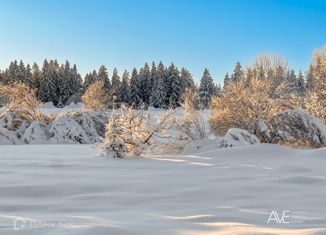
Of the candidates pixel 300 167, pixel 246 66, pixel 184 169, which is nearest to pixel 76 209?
pixel 184 169

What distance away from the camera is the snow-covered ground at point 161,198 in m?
2.56

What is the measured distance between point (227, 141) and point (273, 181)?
4654 mm

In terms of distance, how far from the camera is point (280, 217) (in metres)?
2.85

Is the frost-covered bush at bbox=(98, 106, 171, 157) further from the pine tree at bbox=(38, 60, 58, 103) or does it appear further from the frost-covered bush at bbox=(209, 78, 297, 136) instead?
the pine tree at bbox=(38, 60, 58, 103)

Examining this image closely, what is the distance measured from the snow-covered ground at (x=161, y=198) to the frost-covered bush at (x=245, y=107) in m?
5.78

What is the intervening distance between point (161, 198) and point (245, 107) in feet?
30.0

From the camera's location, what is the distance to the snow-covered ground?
2.56 meters

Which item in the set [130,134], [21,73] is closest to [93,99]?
[130,134]

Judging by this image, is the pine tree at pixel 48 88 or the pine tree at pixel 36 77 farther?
the pine tree at pixel 36 77

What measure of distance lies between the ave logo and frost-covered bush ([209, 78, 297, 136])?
8680mm

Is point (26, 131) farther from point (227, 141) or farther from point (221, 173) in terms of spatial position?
point (221, 173)

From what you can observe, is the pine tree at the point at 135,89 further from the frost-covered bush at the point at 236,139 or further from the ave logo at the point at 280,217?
the ave logo at the point at 280,217

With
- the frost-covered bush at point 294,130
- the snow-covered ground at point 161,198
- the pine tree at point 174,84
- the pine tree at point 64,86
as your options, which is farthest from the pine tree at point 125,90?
the snow-covered ground at point 161,198

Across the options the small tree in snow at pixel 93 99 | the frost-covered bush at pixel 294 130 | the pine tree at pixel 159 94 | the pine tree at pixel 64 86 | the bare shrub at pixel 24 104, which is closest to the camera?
the frost-covered bush at pixel 294 130
